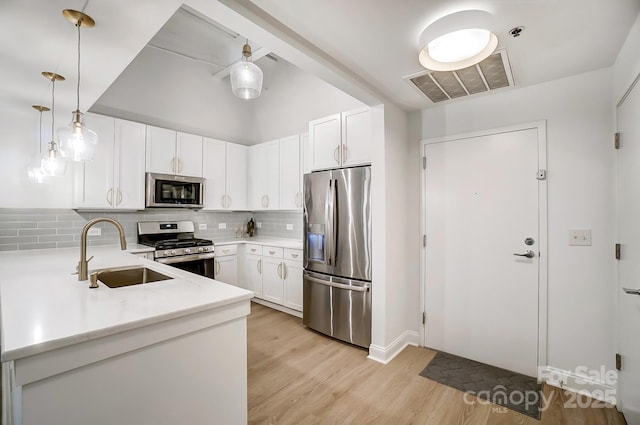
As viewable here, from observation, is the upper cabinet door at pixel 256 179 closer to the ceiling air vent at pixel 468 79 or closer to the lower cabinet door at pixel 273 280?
the lower cabinet door at pixel 273 280

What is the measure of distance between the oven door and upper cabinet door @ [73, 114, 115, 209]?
0.93 meters

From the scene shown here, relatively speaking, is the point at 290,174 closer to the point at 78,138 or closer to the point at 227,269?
the point at 227,269

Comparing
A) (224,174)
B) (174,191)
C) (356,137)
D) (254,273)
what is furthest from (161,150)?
(356,137)

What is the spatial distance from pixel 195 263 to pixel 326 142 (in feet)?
7.63

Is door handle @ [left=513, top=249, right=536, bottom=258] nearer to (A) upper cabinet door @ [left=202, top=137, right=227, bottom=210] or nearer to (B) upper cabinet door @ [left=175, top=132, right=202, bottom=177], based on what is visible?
(A) upper cabinet door @ [left=202, top=137, right=227, bottom=210]

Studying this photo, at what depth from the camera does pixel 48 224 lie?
3117mm

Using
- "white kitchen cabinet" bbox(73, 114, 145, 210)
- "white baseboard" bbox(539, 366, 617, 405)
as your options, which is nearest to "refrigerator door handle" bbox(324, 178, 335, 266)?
"white baseboard" bbox(539, 366, 617, 405)

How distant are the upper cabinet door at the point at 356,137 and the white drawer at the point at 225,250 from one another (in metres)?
2.28

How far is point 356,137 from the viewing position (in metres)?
2.87

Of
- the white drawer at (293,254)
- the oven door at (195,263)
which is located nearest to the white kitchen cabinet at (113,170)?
the oven door at (195,263)

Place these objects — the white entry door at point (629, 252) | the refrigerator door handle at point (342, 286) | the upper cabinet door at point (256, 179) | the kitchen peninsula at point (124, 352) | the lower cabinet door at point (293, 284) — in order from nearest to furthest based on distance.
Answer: the kitchen peninsula at point (124, 352)
the white entry door at point (629, 252)
the refrigerator door handle at point (342, 286)
the lower cabinet door at point (293, 284)
the upper cabinet door at point (256, 179)

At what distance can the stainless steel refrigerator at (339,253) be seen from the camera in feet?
9.07

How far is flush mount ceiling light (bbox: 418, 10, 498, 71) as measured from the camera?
5.00ft

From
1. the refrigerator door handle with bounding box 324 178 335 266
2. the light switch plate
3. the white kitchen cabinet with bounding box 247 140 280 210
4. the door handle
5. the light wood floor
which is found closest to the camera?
the light wood floor
